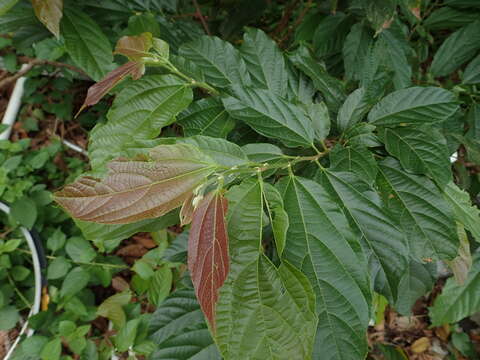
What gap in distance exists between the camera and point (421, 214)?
2.34 feet

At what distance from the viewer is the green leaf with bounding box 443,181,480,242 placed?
0.75 metres

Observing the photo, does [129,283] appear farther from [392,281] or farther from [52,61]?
[392,281]

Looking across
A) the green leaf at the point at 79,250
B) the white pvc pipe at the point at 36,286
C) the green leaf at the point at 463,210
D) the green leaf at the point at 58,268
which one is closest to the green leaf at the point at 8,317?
the white pvc pipe at the point at 36,286

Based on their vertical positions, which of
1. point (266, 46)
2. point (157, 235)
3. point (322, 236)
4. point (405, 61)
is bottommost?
point (157, 235)

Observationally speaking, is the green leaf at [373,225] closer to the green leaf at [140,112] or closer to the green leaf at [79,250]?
the green leaf at [140,112]

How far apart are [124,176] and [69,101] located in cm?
178

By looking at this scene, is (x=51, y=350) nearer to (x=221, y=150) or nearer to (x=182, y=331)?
(x=182, y=331)

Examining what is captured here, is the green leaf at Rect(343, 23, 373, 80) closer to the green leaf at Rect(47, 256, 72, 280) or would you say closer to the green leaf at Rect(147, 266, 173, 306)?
the green leaf at Rect(147, 266, 173, 306)

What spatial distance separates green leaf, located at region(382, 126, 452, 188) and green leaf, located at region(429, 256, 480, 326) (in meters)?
0.66

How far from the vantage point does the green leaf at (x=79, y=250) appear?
5.30 feet

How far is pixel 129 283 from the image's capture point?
1.77 metres

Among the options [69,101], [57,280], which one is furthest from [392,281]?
[69,101]

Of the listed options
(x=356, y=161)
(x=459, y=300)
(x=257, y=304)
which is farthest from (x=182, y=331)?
(x=459, y=300)

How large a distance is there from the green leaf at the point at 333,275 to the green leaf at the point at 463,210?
0.27 metres
